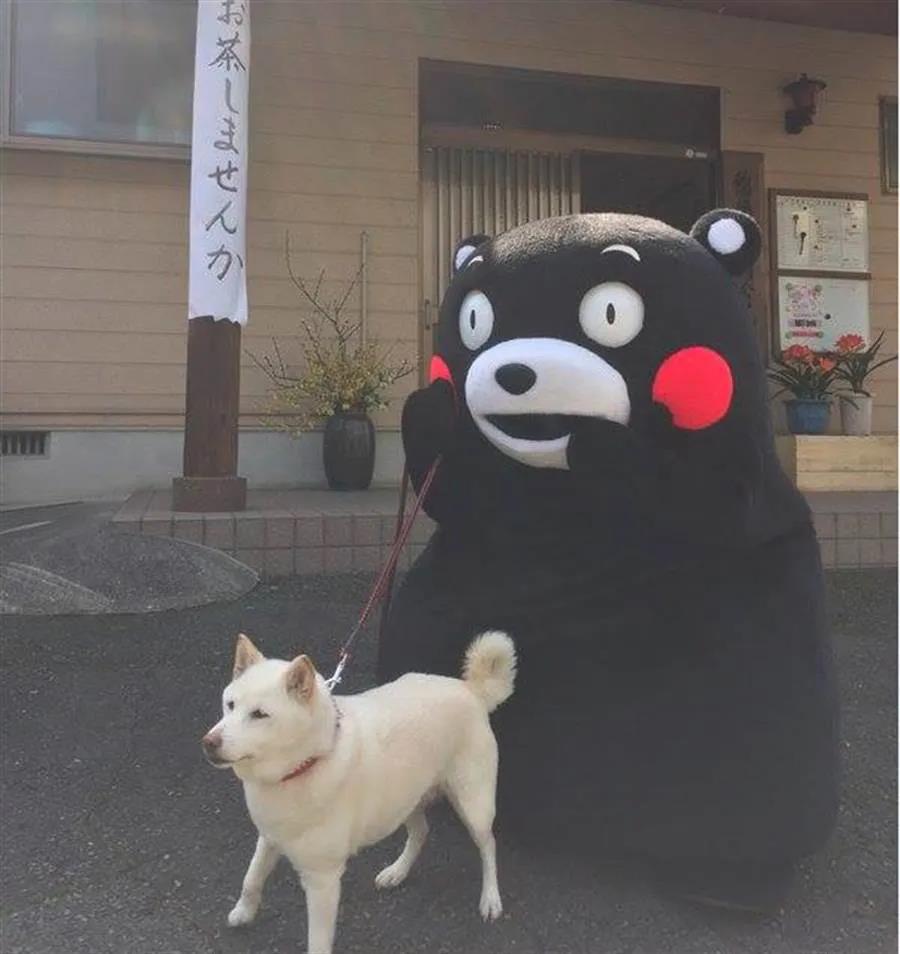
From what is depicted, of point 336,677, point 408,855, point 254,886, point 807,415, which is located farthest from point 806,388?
point 254,886

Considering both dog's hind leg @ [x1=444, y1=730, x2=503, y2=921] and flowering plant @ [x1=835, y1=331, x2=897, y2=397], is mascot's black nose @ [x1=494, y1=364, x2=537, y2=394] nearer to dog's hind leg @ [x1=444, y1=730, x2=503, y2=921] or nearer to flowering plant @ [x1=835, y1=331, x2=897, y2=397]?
dog's hind leg @ [x1=444, y1=730, x2=503, y2=921]

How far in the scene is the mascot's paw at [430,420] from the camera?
223 cm

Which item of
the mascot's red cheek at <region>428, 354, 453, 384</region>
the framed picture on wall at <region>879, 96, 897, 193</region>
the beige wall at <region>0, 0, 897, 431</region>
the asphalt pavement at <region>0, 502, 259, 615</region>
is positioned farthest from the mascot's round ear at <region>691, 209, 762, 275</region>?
the framed picture on wall at <region>879, 96, 897, 193</region>

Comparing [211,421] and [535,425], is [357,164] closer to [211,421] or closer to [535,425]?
[211,421]

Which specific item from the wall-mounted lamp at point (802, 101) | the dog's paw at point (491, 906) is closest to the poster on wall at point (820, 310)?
the wall-mounted lamp at point (802, 101)

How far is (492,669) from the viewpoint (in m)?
2.08

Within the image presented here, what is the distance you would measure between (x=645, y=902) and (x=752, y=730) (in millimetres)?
475

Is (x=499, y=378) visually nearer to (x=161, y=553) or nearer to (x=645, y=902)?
(x=645, y=902)

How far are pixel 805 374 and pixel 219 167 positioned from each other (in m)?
4.83

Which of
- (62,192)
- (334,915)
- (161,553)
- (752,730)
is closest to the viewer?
(334,915)

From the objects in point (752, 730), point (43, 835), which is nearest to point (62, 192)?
point (43, 835)

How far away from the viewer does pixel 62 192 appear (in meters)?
6.46

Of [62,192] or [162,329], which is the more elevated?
[62,192]

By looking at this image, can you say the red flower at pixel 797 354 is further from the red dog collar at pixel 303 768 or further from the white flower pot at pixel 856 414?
the red dog collar at pixel 303 768
